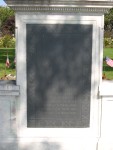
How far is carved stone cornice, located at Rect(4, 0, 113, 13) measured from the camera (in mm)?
5682

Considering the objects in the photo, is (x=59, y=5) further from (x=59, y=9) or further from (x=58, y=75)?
(x=58, y=75)

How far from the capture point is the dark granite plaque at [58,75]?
19.4 ft

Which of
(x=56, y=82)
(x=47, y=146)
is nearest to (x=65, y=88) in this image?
(x=56, y=82)

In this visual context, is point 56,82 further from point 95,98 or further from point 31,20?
point 31,20

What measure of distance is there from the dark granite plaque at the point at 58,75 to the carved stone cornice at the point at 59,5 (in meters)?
0.28

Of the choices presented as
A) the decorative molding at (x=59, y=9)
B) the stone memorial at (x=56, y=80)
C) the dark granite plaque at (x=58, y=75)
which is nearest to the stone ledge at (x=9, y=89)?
the stone memorial at (x=56, y=80)

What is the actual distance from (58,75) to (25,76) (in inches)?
21.6

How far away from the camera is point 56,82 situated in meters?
6.03

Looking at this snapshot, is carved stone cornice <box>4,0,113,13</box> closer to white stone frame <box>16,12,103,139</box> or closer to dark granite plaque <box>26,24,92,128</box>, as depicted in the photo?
white stone frame <box>16,12,103,139</box>

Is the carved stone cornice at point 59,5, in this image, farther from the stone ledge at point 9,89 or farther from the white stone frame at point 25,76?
the stone ledge at point 9,89

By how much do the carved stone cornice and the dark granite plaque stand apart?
0.28m

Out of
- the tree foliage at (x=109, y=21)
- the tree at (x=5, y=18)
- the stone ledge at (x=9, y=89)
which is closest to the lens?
the stone ledge at (x=9, y=89)

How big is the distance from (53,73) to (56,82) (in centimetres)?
16

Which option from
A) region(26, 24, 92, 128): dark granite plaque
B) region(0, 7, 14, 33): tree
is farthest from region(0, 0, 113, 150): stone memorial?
region(0, 7, 14, 33): tree
